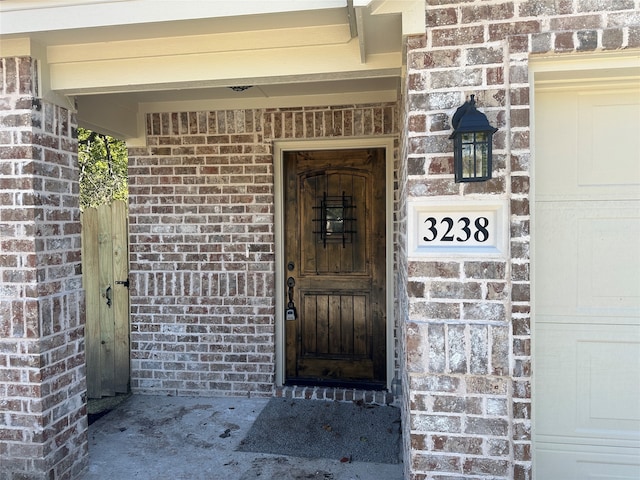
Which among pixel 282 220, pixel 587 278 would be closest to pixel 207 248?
pixel 282 220

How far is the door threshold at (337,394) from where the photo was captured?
11.9 feet

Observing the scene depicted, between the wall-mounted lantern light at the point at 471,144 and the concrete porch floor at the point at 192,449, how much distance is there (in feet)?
6.37

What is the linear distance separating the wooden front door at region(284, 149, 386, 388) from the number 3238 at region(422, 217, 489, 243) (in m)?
1.82

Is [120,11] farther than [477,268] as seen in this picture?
Yes

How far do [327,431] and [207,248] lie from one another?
178 centimetres

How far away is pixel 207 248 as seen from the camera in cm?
378

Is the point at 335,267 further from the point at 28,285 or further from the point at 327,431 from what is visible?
the point at 28,285

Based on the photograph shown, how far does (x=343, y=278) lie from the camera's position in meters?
3.77

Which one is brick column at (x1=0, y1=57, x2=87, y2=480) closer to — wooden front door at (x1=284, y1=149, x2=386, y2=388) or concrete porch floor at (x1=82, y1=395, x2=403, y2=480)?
concrete porch floor at (x1=82, y1=395, x2=403, y2=480)

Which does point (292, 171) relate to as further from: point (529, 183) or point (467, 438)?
point (467, 438)

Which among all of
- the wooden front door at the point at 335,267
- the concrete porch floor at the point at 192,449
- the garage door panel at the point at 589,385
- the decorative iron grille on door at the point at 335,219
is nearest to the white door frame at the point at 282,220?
the wooden front door at the point at 335,267

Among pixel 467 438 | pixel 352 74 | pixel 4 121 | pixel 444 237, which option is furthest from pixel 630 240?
pixel 4 121

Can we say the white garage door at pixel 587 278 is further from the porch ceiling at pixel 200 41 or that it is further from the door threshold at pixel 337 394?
the door threshold at pixel 337 394

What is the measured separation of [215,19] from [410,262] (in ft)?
4.83
